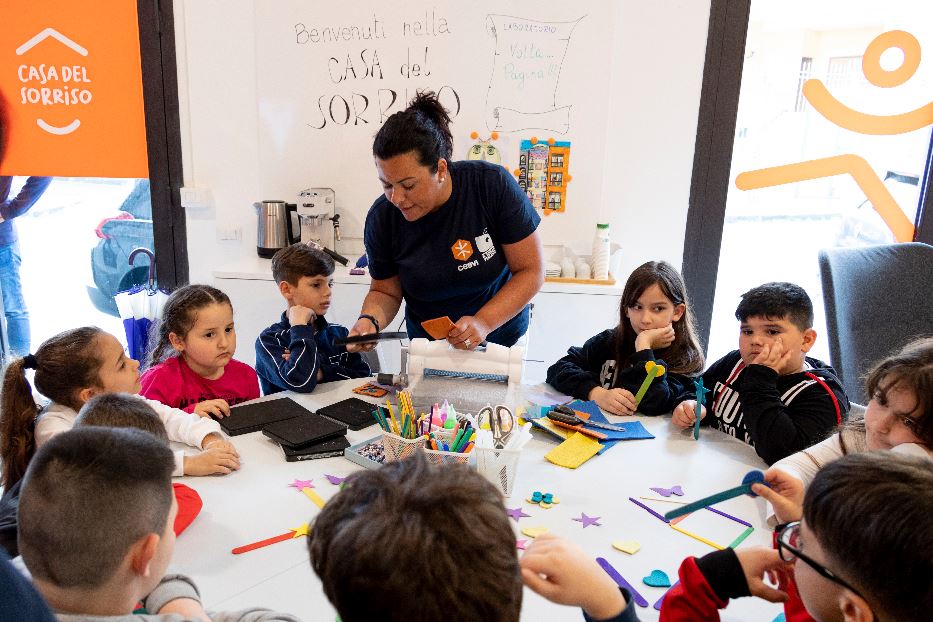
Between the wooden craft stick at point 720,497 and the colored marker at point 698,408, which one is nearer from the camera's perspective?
the wooden craft stick at point 720,497

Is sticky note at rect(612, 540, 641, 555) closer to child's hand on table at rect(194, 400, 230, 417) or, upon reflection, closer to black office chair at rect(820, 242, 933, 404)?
child's hand on table at rect(194, 400, 230, 417)

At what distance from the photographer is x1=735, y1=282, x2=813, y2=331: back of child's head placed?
69.1 inches

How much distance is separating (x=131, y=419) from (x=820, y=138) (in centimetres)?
311

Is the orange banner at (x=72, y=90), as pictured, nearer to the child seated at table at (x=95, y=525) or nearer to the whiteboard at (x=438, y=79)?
the whiteboard at (x=438, y=79)

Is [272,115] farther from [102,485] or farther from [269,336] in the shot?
[102,485]

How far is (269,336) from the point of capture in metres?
2.14

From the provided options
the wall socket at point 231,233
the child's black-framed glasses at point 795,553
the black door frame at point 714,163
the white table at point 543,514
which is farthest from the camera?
the wall socket at point 231,233

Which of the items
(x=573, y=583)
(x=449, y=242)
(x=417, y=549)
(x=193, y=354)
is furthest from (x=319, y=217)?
(x=417, y=549)

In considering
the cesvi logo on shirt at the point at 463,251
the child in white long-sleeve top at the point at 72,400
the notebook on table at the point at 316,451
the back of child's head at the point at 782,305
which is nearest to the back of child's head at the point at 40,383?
the child in white long-sleeve top at the point at 72,400

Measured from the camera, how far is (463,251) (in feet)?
7.09

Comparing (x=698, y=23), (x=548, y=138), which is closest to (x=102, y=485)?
(x=548, y=138)

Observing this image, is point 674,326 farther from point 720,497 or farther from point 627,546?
point 720,497

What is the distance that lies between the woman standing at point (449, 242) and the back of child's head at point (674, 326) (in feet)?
0.96

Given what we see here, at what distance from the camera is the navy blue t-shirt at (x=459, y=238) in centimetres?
214
